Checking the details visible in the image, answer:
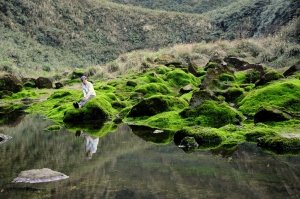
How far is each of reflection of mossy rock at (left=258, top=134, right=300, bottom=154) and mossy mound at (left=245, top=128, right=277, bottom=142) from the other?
83 cm

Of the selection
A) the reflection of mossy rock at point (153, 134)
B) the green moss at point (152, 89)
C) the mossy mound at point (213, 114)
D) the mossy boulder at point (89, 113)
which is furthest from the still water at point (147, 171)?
the green moss at point (152, 89)

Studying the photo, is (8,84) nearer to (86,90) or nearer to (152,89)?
(152,89)

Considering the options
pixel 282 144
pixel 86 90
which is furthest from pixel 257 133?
pixel 86 90

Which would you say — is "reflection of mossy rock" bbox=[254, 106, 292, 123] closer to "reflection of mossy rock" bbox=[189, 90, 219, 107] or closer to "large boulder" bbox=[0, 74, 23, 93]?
"reflection of mossy rock" bbox=[189, 90, 219, 107]

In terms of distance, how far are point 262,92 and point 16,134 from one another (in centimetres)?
1071

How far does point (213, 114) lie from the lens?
1391cm

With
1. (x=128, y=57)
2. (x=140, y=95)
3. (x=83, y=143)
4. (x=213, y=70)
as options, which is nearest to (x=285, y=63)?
(x=213, y=70)

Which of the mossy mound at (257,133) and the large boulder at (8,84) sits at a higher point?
the large boulder at (8,84)

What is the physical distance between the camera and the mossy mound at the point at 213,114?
13.5 meters

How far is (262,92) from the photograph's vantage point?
1575cm

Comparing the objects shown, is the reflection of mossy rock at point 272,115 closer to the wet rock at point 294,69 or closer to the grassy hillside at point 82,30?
the wet rock at point 294,69

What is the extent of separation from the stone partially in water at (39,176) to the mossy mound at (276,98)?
9.53 m

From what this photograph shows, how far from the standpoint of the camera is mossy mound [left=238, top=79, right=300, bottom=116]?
46.2 ft

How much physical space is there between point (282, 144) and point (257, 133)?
1594 mm
